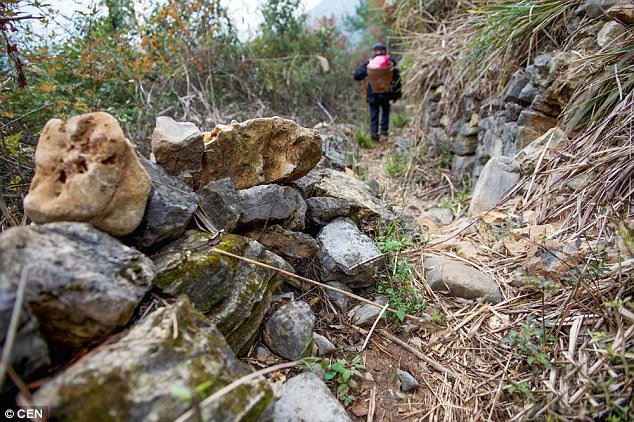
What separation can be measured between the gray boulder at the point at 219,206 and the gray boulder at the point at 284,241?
16cm

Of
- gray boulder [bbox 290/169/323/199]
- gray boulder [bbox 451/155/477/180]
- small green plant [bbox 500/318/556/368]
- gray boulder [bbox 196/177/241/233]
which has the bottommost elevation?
gray boulder [bbox 451/155/477/180]

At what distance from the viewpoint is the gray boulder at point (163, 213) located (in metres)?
1.36

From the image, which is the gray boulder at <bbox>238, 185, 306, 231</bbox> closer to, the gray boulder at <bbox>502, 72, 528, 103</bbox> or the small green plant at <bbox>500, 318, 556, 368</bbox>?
the small green plant at <bbox>500, 318, 556, 368</bbox>

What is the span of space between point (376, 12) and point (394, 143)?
11.2 feet

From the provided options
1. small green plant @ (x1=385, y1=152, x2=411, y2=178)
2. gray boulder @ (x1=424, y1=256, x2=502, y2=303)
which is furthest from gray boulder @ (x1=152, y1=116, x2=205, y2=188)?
small green plant @ (x1=385, y1=152, x2=411, y2=178)

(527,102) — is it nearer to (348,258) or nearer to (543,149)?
(543,149)

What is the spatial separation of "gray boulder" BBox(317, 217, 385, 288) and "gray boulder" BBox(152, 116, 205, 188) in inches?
29.2

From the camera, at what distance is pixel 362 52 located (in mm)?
7852

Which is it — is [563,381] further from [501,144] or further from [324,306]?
[501,144]

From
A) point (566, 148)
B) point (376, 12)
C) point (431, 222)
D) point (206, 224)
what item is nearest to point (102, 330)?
point (206, 224)

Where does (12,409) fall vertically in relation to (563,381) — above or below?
above

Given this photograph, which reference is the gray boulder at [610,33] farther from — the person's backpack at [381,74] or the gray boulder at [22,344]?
the gray boulder at [22,344]

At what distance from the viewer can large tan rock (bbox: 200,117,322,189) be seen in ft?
6.04

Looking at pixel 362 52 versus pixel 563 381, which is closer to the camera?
pixel 563 381
